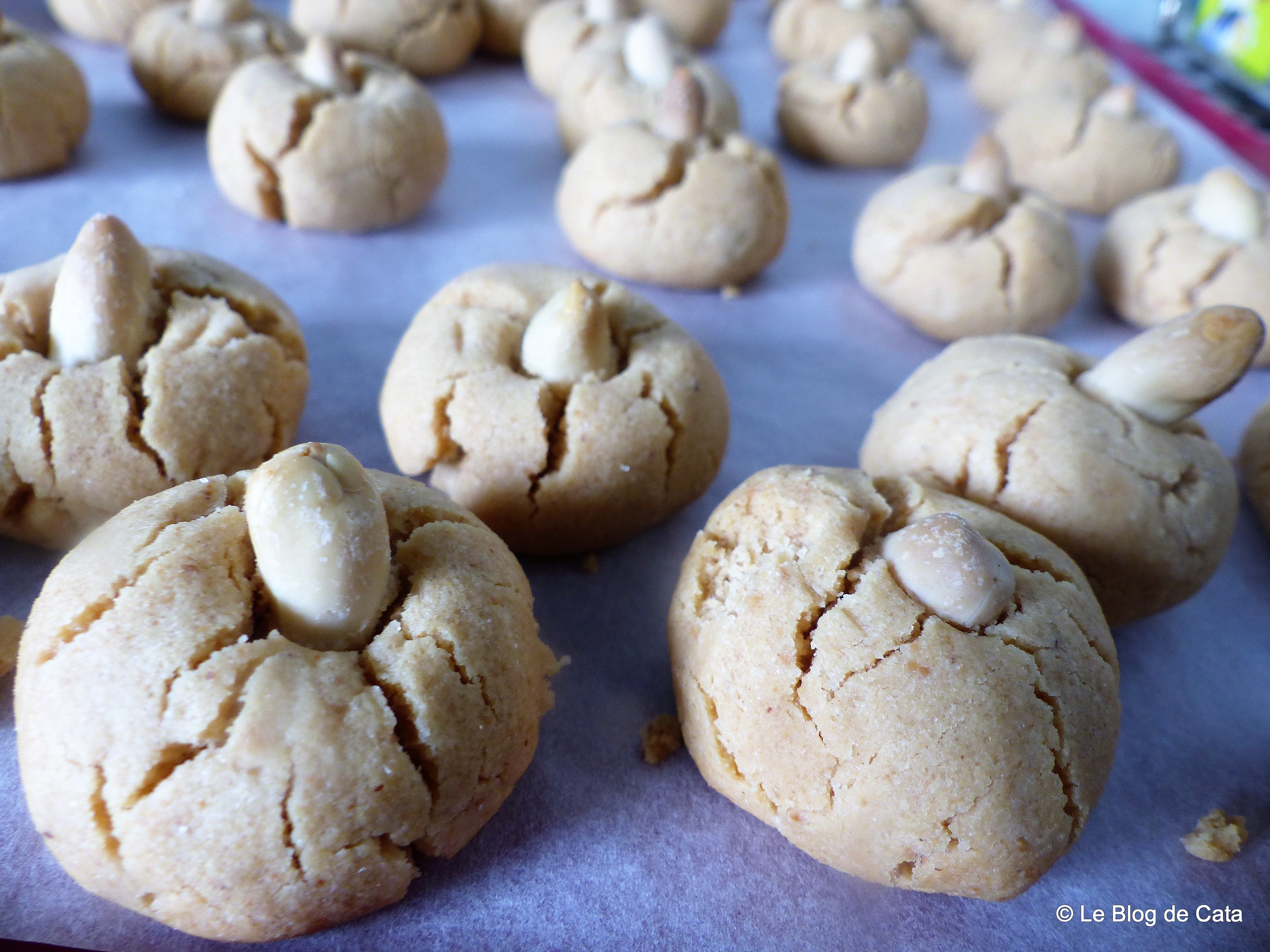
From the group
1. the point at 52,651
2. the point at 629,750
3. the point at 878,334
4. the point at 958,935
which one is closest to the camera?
the point at 52,651

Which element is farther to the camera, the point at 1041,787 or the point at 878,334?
the point at 878,334

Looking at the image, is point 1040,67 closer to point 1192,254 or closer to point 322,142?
point 1192,254

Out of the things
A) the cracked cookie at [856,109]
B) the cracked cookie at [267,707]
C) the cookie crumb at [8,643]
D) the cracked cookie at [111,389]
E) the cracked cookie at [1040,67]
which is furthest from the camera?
the cracked cookie at [1040,67]

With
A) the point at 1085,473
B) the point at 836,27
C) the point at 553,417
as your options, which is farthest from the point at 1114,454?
the point at 836,27

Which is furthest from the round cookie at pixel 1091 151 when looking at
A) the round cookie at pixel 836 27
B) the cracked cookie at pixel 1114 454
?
the cracked cookie at pixel 1114 454

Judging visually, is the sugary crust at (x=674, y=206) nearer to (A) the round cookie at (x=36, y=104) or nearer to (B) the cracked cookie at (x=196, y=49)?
(B) the cracked cookie at (x=196, y=49)

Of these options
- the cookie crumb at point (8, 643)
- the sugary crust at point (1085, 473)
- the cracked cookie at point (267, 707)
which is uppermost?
the sugary crust at point (1085, 473)

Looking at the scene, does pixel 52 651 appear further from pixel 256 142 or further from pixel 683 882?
pixel 256 142

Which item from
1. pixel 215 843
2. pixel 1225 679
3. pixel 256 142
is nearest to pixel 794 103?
pixel 256 142
